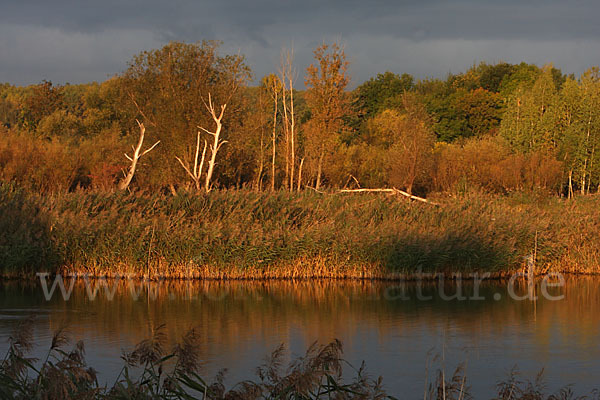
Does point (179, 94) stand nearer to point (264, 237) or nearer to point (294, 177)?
point (294, 177)

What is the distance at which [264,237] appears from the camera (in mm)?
16719

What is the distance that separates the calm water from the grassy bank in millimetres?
618

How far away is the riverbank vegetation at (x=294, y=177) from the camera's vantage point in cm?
1659

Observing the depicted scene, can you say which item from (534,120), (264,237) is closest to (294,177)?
(534,120)

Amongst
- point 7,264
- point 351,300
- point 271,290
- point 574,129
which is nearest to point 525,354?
point 351,300

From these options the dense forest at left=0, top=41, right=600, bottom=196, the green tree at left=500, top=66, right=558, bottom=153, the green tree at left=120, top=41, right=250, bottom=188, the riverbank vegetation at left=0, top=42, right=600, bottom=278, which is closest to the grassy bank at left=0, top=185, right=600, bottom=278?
the riverbank vegetation at left=0, top=42, right=600, bottom=278

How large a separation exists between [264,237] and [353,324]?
4.70m

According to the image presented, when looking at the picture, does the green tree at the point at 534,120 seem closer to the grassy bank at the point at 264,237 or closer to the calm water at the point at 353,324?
the grassy bank at the point at 264,237

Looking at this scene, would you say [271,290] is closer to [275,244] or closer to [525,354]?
[275,244]

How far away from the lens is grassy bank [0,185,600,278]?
53.8 feet

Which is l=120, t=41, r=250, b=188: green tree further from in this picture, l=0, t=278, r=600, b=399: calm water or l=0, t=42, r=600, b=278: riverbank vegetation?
l=0, t=278, r=600, b=399: calm water

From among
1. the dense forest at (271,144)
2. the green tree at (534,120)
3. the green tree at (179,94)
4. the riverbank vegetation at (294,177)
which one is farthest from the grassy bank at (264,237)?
the green tree at (534,120)

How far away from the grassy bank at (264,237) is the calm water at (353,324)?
2.03 ft

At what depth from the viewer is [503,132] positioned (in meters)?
40.4
